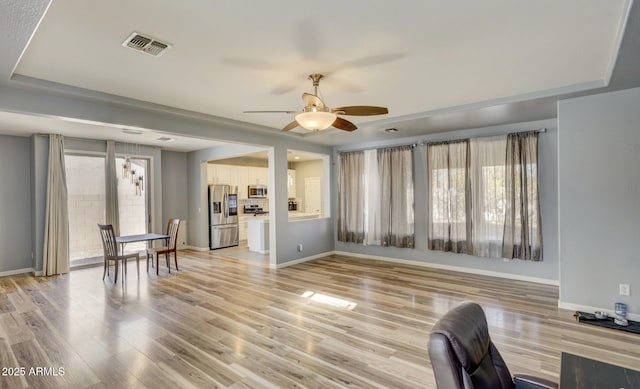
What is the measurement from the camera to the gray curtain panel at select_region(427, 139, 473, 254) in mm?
5516

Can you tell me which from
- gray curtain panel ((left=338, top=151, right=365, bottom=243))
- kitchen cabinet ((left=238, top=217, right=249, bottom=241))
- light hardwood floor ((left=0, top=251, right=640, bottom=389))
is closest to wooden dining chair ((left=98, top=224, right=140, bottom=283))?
light hardwood floor ((left=0, top=251, right=640, bottom=389))

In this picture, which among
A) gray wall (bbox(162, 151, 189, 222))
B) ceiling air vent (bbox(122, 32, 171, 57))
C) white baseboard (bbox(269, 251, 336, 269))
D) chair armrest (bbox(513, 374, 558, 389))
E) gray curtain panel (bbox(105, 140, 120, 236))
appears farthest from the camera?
gray wall (bbox(162, 151, 189, 222))

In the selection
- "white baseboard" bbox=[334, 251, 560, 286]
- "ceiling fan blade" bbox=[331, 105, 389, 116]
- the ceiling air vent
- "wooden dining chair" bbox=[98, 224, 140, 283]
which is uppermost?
the ceiling air vent

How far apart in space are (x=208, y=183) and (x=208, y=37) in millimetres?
6418

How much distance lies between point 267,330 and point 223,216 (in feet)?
18.4

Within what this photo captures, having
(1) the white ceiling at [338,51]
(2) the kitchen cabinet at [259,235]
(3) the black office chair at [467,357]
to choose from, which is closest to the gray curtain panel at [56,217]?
(1) the white ceiling at [338,51]

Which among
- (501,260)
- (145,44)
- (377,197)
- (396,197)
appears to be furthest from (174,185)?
(501,260)

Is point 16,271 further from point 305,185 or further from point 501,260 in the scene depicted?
point 501,260

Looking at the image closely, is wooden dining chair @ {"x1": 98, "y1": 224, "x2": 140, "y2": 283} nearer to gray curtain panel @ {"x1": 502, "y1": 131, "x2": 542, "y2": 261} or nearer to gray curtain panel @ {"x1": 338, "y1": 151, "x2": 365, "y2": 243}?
gray curtain panel @ {"x1": 338, "y1": 151, "x2": 365, "y2": 243}

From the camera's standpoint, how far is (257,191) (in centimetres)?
963

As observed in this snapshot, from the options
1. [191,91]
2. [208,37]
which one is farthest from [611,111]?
[191,91]

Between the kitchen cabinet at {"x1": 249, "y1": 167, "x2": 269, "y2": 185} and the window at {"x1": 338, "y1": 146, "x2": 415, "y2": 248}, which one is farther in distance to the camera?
the kitchen cabinet at {"x1": 249, "y1": 167, "x2": 269, "y2": 185}

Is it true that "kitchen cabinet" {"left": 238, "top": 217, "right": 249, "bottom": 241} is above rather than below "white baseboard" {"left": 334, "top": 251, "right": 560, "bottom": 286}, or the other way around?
above

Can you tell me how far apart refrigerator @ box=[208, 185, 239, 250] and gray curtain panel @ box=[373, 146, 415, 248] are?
4278 millimetres
